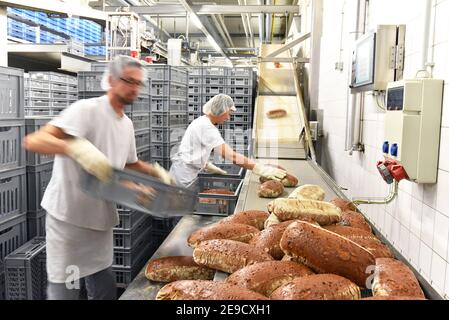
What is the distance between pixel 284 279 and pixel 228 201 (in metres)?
1.11

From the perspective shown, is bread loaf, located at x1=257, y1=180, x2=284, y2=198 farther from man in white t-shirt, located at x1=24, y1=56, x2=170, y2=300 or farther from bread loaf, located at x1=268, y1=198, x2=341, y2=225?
man in white t-shirt, located at x1=24, y1=56, x2=170, y2=300

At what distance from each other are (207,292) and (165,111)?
241 cm

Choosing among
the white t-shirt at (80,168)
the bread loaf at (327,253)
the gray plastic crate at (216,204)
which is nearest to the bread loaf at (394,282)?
the bread loaf at (327,253)

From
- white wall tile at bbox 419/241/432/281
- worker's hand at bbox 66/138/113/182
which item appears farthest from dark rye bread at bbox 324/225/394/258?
worker's hand at bbox 66/138/113/182

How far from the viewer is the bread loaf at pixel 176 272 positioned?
103 cm

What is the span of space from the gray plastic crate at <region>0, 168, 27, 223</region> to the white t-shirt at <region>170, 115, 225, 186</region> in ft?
3.15

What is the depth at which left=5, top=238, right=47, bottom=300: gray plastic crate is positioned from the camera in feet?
6.38

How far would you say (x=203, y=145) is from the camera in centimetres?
264

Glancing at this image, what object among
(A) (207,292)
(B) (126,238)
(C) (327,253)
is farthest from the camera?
(B) (126,238)

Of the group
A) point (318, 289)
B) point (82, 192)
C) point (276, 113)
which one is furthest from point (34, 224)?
point (276, 113)

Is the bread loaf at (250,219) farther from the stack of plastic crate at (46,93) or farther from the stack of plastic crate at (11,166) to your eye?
the stack of plastic crate at (46,93)

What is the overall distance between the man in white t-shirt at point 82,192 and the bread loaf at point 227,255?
1.49 ft

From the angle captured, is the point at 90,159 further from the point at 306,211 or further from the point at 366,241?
the point at 366,241
